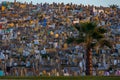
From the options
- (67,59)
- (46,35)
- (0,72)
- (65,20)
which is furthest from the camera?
(65,20)

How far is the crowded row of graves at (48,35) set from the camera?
123 ft

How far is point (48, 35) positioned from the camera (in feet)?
146

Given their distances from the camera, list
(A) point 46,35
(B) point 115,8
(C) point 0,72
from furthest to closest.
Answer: (B) point 115,8 → (A) point 46,35 → (C) point 0,72

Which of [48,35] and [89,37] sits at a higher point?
[89,37]

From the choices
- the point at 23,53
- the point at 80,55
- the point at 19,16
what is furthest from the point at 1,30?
the point at 80,55

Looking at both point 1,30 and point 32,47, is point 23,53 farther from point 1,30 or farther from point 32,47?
point 1,30

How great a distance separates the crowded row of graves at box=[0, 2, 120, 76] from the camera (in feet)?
123

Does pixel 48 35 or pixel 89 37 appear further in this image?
pixel 48 35

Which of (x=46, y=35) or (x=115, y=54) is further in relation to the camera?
(x=46, y=35)

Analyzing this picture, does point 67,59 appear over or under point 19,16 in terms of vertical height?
under

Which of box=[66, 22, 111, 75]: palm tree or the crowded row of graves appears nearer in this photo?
box=[66, 22, 111, 75]: palm tree

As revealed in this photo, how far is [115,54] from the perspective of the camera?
3981 cm

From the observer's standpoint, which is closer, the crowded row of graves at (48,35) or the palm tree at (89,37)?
the palm tree at (89,37)

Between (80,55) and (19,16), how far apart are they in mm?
12514
